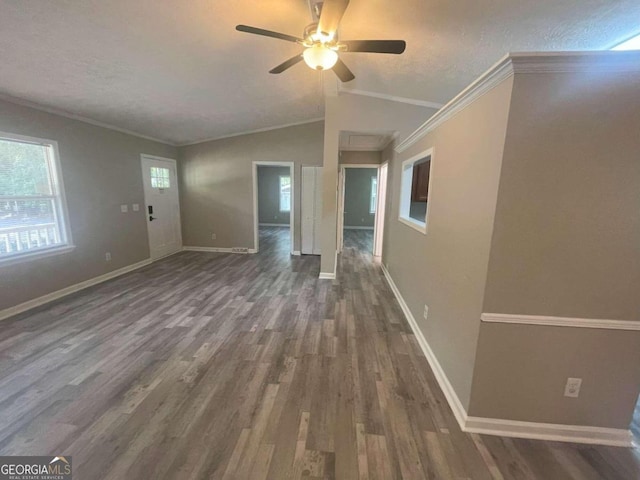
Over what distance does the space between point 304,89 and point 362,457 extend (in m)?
4.18

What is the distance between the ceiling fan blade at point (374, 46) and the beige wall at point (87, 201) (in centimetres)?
383

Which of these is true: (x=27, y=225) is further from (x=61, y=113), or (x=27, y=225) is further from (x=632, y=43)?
(x=632, y=43)

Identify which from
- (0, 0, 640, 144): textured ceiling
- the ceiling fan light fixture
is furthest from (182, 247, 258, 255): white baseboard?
the ceiling fan light fixture

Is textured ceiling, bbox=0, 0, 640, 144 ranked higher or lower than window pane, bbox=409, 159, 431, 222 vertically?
higher

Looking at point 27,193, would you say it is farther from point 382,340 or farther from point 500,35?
point 500,35

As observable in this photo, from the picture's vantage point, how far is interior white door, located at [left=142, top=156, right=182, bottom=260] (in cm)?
527

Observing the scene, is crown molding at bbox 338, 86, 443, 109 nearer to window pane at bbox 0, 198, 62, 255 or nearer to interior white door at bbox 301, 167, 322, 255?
interior white door at bbox 301, 167, 322, 255

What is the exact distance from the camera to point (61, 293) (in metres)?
3.59

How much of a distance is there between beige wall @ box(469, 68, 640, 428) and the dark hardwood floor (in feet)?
1.08

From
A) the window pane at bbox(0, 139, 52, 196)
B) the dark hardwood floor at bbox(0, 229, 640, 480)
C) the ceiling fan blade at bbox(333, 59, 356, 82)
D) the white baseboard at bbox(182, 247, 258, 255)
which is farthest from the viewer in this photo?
the white baseboard at bbox(182, 247, 258, 255)

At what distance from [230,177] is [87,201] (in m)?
2.65

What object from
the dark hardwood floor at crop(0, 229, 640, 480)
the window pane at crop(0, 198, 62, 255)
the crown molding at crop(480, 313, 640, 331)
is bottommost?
the dark hardwood floor at crop(0, 229, 640, 480)

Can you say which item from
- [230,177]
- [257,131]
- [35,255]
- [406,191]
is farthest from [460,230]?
[230,177]

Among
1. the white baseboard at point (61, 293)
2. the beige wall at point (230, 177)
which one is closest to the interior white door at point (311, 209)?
the beige wall at point (230, 177)
